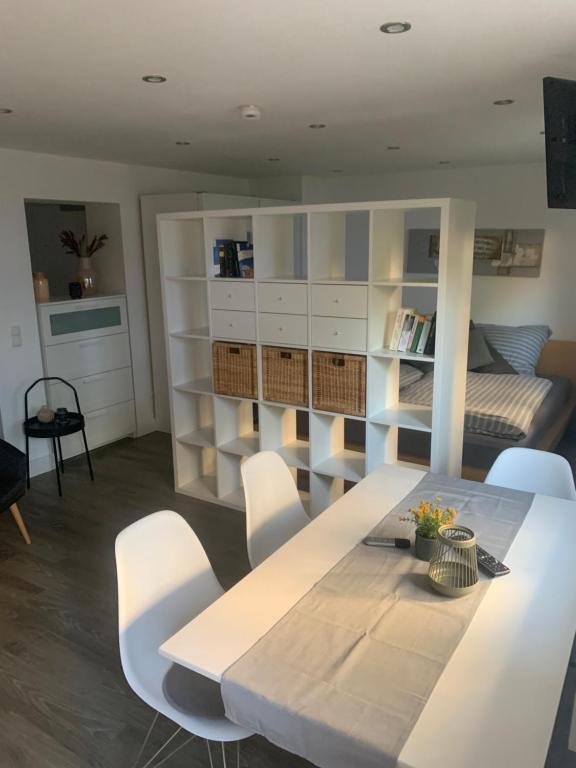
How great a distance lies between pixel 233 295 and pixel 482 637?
2.56 metres

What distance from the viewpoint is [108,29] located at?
1.82 m

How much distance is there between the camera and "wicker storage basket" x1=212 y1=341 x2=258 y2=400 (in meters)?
3.72

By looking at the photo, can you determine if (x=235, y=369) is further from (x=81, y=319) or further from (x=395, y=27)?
(x=395, y=27)

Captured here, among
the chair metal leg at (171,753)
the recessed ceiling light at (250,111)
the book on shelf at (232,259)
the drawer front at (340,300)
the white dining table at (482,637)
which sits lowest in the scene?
the chair metal leg at (171,753)

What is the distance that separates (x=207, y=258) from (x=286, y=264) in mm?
496

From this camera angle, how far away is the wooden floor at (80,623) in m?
2.14

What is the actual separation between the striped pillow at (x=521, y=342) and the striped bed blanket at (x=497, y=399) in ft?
0.65

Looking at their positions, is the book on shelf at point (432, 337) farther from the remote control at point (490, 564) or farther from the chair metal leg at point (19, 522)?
the chair metal leg at point (19, 522)

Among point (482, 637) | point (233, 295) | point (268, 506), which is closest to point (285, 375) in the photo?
point (233, 295)

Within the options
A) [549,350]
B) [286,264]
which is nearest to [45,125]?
[286,264]

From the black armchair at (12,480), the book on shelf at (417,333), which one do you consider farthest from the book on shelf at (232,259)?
the black armchair at (12,480)

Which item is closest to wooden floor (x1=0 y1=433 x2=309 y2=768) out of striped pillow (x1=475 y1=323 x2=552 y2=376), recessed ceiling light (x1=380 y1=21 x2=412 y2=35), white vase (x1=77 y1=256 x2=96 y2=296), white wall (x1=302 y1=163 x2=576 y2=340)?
white vase (x1=77 y1=256 x2=96 y2=296)

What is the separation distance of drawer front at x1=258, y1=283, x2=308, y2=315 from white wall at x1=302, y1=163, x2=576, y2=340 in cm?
283

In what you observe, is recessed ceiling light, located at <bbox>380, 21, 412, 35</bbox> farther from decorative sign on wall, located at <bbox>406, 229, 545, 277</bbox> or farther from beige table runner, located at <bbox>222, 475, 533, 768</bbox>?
decorative sign on wall, located at <bbox>406, 229, 545, 277</bbox>
